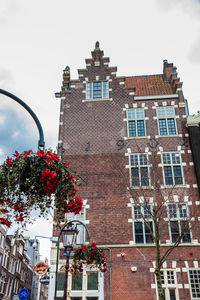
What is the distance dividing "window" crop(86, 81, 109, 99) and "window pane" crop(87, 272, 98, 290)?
13.5m

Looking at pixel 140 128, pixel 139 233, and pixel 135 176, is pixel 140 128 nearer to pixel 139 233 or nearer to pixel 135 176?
pixel 135 176

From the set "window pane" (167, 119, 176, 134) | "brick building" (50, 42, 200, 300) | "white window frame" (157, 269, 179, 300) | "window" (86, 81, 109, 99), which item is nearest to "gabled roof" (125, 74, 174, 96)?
"brick building" (50, 42, 200, 300)

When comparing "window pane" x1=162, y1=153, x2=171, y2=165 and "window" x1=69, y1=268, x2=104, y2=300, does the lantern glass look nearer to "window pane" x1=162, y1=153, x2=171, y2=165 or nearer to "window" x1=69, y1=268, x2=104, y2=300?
"window" x1=69, y1=268, x2=104, y2=300

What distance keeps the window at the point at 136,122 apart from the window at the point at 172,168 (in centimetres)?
268

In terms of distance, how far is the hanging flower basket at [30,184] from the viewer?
22.3 feet

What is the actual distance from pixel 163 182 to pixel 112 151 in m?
4.34

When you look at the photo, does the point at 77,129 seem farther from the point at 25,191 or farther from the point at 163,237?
the point at 25,191

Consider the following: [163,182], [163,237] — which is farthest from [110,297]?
[163,182]

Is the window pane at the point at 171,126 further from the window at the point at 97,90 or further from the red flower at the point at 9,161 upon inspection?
the red flower at the point at 9,161

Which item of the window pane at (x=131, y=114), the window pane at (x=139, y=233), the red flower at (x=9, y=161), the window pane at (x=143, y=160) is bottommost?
the red flower at (x=9, y=161)

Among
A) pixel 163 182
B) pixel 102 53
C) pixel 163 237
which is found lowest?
pixel 163 237

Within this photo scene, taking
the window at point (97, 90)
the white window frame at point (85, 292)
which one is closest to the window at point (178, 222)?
the white window frame at point (85, 292)

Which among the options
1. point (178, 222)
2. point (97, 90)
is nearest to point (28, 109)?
point (178, 222)

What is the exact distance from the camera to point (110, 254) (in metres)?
18.2
